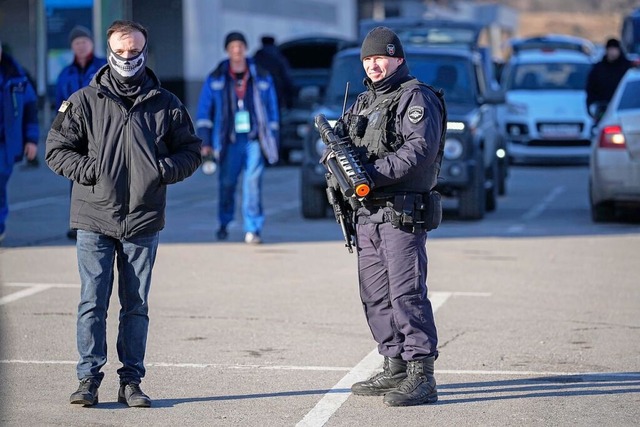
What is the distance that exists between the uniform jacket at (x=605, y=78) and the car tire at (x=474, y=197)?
4117mm

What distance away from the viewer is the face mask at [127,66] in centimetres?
648

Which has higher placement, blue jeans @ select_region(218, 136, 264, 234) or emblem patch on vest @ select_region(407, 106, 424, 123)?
emblem patch on vest @ select_region(407, 106, 424, 123)

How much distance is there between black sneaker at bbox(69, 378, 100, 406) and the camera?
6.49 m

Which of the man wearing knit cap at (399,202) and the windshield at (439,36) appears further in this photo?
the windshield at (439,36)

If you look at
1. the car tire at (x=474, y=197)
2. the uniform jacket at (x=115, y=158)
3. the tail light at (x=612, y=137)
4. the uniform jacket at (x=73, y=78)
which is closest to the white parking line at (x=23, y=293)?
the uniform jacket at (x=73, y=78)

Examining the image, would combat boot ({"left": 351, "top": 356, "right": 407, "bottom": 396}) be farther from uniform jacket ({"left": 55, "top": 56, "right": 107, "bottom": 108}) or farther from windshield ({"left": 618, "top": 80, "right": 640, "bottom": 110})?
windshield ({"left": 618, "top": 80, "right": 640, "bottom": 110})

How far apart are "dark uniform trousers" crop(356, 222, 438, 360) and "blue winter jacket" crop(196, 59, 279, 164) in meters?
6.10

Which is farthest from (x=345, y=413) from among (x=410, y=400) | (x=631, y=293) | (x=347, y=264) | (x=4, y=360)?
(x=347, y=264)

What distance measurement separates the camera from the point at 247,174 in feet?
42.5

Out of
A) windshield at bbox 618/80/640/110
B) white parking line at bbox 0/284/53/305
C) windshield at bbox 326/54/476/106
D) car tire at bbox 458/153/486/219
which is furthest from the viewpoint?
windshield at bbox 326/54/476/106

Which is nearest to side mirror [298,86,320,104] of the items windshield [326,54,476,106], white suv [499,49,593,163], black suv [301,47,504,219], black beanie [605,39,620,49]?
windshield [326,54,476,106]

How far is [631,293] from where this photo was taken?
34.1 feet

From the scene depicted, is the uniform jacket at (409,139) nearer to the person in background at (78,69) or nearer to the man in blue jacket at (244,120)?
the person in background at (78,69)

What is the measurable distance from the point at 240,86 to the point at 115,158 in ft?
21.2
